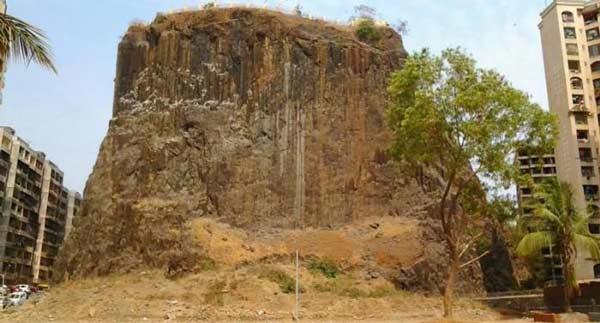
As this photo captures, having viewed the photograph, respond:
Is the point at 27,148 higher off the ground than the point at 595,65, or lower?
lower

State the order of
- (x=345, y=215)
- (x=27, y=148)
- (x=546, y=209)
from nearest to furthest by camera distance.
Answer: (x=546, y=209) < (x=345, y=215) < (x=27, y=148)

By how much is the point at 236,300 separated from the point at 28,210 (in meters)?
53.9

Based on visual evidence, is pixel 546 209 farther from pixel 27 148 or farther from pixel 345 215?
pixel 27 148

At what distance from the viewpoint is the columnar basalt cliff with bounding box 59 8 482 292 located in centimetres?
4191

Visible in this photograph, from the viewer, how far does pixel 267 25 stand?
156 ft

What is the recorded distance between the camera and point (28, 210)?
7712cm

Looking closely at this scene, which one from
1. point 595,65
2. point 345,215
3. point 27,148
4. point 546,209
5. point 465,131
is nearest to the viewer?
point 465,131

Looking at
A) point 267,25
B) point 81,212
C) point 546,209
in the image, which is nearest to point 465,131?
point 546,209

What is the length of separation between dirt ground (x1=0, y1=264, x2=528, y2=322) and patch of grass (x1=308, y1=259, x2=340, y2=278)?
33 centimetres

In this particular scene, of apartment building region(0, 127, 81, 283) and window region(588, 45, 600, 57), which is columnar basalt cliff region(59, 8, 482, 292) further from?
apartment building region(0, 127, 81, 283)

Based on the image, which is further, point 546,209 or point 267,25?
point 267,25

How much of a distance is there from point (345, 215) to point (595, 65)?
34.0 m

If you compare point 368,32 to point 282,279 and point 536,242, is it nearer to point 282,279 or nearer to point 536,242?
point 282,279

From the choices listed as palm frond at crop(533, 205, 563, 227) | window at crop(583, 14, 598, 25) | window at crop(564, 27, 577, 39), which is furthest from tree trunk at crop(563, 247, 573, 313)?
window at crop(583, 14, 598, 25)
